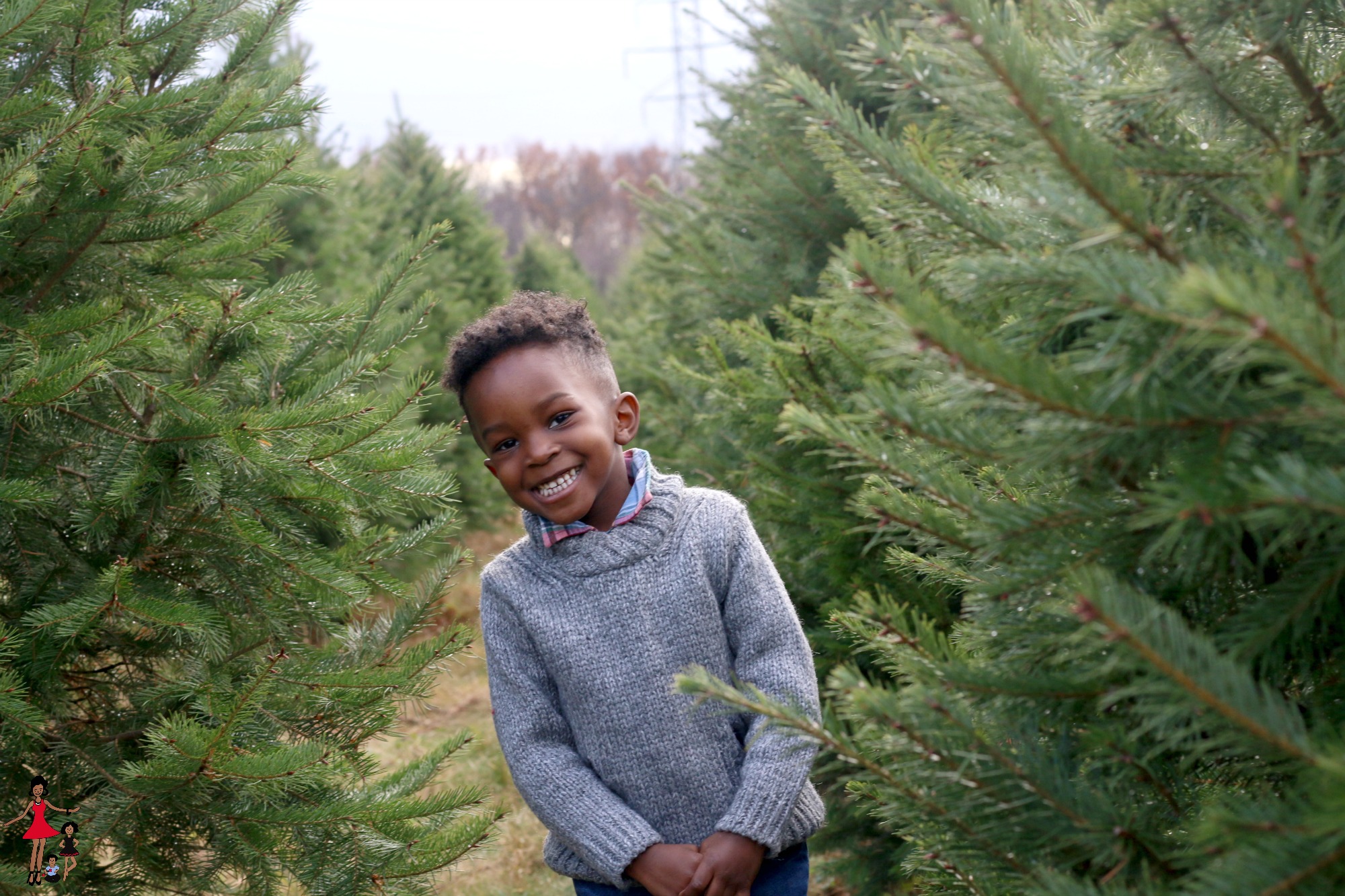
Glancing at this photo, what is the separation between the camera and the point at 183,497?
2.45m

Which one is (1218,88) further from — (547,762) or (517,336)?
(547,762)

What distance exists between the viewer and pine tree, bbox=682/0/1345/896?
95cm

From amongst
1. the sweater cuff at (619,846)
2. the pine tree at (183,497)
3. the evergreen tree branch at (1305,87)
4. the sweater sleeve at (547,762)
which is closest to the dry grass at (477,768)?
the pine tree at (183,497)

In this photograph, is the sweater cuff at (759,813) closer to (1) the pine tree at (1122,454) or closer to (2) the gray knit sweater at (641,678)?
(2) the gray knit sweater at (641,678)

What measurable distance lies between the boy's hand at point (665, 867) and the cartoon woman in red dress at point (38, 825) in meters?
1.35

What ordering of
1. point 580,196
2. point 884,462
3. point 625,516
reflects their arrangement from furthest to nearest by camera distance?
point 580,196 < point 625,516 < point 884,462

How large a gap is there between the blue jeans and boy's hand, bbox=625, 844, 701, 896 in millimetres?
99

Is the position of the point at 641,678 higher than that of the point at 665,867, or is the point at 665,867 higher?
the point at 641,678

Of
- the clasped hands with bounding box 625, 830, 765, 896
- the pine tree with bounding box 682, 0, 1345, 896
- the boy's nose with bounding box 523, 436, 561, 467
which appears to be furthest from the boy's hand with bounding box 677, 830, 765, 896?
the boy's nose with bounding box 523, 436, 561, 467

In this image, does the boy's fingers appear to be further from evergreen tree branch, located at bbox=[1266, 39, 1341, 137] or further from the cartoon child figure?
evergreen tree branch, located at bbox=[1266, 39, 1341, 137]

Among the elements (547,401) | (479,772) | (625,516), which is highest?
(547,401)

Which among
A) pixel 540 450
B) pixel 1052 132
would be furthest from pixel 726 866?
pixel 1052 132

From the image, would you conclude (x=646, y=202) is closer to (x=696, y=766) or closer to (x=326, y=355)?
(x=326, y=355)

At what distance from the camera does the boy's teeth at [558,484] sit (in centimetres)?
207
